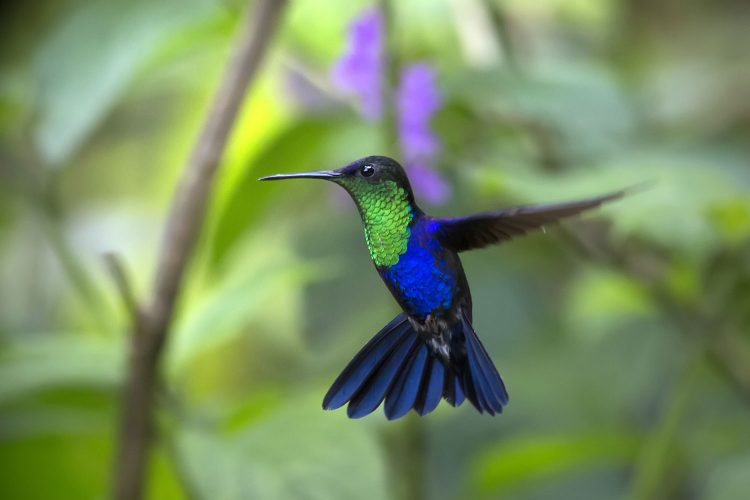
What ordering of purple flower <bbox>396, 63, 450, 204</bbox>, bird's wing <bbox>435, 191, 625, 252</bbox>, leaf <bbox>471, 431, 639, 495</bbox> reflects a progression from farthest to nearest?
leaf <bbox>471, 431, 639, 495</bbox>
purple flower <bbox>396, 63, 450, 204</bbox>
bird's wing <bbox>435, 191, 625, 252</bbox>

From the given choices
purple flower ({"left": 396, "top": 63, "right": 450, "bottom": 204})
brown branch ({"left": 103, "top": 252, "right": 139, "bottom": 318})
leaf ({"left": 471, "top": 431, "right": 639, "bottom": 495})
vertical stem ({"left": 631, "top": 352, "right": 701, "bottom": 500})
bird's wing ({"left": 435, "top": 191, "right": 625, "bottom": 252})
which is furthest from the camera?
leaf ({"left": 471, "top": 431, "right": 639, "bottom": 495})

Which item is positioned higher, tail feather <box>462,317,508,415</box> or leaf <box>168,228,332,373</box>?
leaf <box>168,228,332,373</box>

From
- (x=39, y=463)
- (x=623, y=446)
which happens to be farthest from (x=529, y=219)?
(x=39, y=463)

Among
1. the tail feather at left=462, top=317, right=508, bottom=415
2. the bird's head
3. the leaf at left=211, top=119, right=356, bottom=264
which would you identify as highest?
the leaf at left=211, top=119, right=356, bottom=264

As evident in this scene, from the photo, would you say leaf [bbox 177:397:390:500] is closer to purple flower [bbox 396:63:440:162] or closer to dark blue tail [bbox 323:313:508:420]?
purple flower [bbox 396:63:440:162]

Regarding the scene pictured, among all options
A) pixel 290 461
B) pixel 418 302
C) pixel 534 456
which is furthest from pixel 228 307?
pixel 418 302

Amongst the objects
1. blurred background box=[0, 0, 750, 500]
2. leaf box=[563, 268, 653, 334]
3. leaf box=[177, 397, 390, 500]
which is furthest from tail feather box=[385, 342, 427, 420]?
leaf box=[563, 268, 653, 334]

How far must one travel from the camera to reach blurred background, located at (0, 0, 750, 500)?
3.03 feet

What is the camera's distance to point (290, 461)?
96 cm

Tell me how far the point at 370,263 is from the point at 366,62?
0.88 meters

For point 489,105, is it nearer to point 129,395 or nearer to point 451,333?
point 129,395

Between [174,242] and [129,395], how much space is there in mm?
A: 148

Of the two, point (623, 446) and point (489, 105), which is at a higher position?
point (489, 105)

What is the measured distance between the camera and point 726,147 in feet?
4.41
